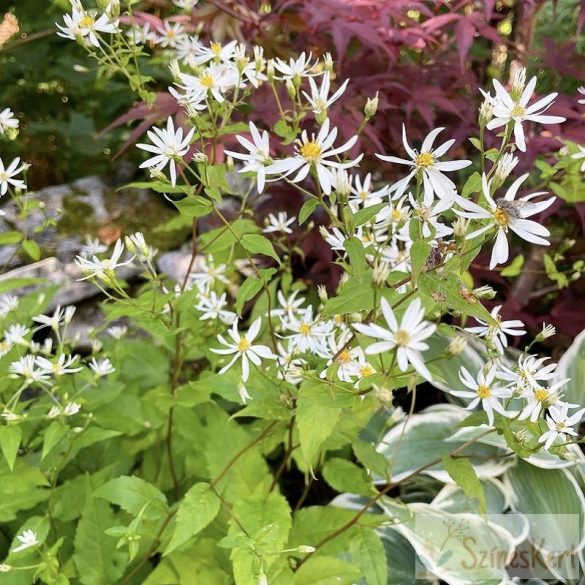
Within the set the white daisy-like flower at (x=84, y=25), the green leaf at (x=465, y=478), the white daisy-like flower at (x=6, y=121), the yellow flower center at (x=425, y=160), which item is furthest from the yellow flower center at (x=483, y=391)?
the white daisy-like flower at (x=6, y=121)

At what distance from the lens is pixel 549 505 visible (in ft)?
4.27

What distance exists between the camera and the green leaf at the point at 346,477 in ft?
3.74

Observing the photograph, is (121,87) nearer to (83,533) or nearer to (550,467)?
(83,533)

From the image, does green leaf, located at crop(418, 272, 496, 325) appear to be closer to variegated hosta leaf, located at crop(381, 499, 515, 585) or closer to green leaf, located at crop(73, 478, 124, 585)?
variegated hosta leaf, located at crop(381, 499, 515, 585)

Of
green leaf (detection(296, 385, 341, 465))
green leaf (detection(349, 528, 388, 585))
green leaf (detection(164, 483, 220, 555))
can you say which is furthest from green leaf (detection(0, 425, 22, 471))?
green leaf (detection(349, 528, 388, 585))

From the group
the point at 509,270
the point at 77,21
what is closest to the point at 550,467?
the point at 509,270

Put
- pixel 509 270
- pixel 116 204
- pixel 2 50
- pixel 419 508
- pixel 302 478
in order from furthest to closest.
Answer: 1. pixel 116 204
2. pixel 2 50
3. pixel 302 478
4. pixel 509 270
5. pixel 419 508

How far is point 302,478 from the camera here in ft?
5.39

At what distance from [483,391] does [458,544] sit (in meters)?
0.55

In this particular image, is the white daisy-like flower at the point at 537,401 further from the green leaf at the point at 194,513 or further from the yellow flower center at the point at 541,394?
the green leaf at the point at 194,513

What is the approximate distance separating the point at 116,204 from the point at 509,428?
183 centimetres

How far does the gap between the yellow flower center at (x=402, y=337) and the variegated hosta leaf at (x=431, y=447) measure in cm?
76

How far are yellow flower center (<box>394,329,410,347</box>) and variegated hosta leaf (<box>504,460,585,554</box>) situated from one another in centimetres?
89

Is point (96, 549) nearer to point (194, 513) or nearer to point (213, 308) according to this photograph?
point (194, 513)
